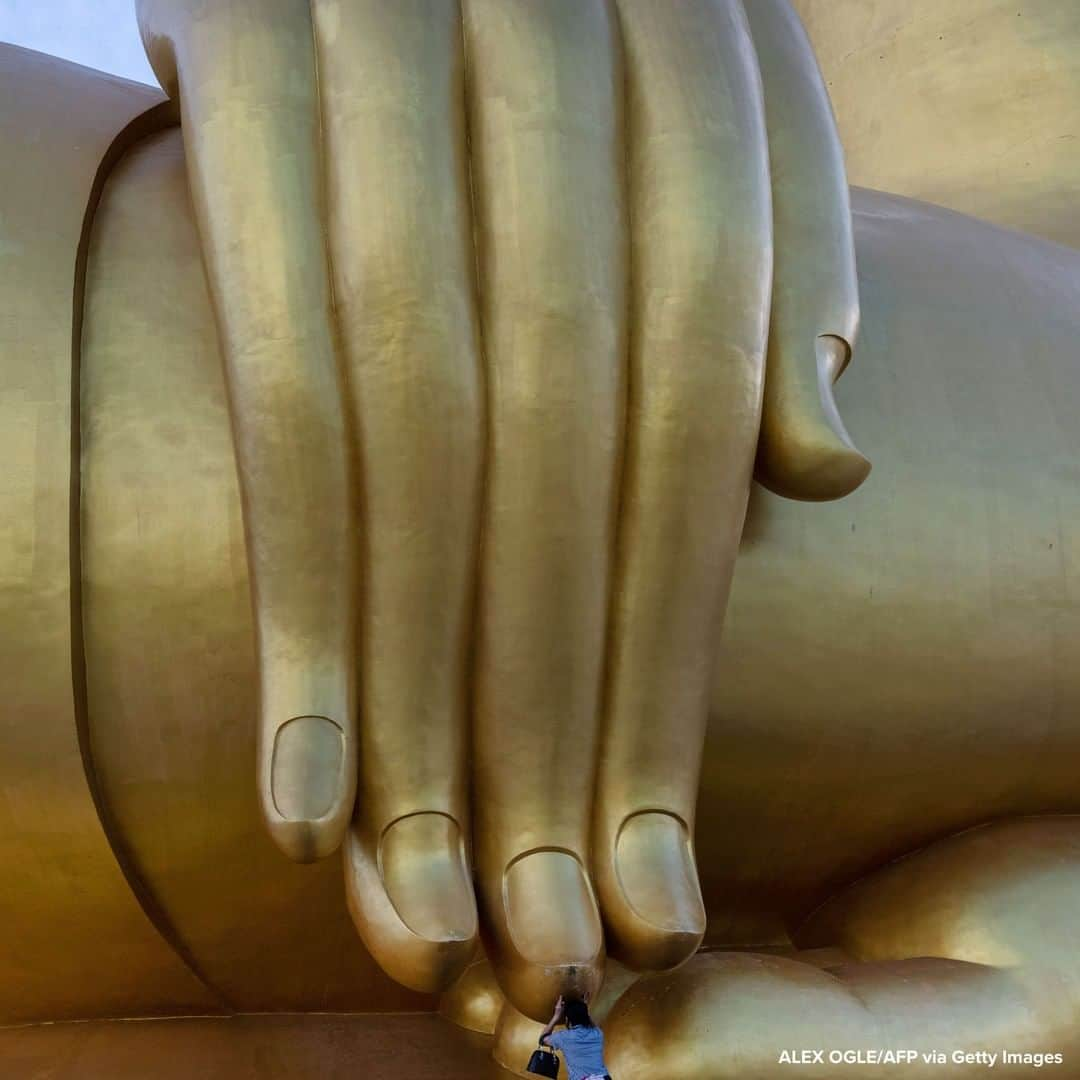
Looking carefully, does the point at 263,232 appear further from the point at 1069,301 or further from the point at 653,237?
the point at 1069,301

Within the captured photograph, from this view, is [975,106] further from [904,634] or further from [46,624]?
[46,624]

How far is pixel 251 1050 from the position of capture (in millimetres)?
2354

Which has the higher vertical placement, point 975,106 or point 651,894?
point 975,106

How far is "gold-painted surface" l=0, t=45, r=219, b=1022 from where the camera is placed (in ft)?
6.75

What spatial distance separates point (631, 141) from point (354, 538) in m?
0.67

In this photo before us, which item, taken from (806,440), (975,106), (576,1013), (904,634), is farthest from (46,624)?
(975,106)

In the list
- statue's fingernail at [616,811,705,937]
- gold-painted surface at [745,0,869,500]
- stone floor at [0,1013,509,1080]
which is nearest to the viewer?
statue's fingernail at [616,811,705,937]

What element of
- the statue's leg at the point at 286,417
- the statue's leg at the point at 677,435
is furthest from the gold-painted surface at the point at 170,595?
the statue's leg at the point at 677,435

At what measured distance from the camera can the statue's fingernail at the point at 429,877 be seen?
6.11 feet

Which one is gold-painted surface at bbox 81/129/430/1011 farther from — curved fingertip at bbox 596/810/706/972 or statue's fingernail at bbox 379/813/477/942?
curved fingertip at bbox 596/810/706/972

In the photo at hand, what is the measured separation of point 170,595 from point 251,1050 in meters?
0.75

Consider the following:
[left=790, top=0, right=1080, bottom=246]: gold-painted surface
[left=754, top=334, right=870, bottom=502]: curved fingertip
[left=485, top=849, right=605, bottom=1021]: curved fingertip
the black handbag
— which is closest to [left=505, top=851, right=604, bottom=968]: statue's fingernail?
[left=485, top=849, right=605, bottom=1021]: curved fingertip

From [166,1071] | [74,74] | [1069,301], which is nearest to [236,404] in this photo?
[74,74]

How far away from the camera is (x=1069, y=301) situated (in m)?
2.72
